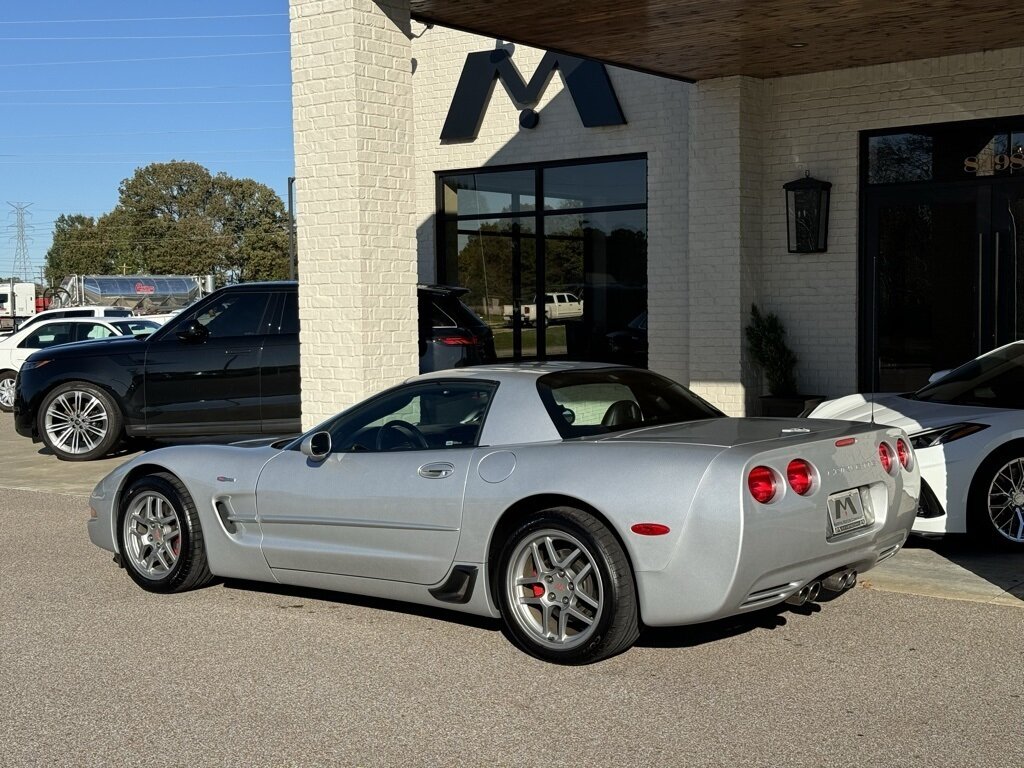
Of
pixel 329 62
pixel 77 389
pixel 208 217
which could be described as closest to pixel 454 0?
pixel 329 62

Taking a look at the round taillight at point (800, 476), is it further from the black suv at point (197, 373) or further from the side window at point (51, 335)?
the side window at point (51, 335)

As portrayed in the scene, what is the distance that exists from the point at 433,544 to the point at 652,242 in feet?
31.0

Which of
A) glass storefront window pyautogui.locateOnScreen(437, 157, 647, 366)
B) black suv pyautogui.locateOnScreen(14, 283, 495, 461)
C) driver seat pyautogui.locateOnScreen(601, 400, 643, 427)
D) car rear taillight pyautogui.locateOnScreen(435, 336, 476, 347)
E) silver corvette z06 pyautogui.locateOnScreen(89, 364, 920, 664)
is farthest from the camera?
glass storefront window pyautogui.locateOnScreen(437, 157, 647, 366)

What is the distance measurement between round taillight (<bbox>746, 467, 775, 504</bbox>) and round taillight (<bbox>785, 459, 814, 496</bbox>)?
0.35 feet

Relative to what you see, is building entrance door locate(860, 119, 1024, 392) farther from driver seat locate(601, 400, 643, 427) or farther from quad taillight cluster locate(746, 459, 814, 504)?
quad taillight cluster locate(746, 459, 814, 504)

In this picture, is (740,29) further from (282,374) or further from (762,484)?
(762,484)

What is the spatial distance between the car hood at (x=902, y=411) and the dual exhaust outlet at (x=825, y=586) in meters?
2.48

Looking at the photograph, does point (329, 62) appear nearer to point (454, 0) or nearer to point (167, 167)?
point (454, 0)

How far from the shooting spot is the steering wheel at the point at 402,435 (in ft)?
21.6

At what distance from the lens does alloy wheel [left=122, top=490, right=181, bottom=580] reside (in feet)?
23.8

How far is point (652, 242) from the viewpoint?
15.0 m

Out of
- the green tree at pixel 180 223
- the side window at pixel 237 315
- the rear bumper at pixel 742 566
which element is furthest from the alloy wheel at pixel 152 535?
the green tree at pixel 180 223

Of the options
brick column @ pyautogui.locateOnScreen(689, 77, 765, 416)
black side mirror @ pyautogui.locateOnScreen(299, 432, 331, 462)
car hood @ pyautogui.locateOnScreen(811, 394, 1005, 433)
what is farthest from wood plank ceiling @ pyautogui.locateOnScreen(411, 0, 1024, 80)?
black side mirror @ pyautogui.locateOnScreen(299, 432, 331, 462)

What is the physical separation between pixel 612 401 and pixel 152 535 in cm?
287
